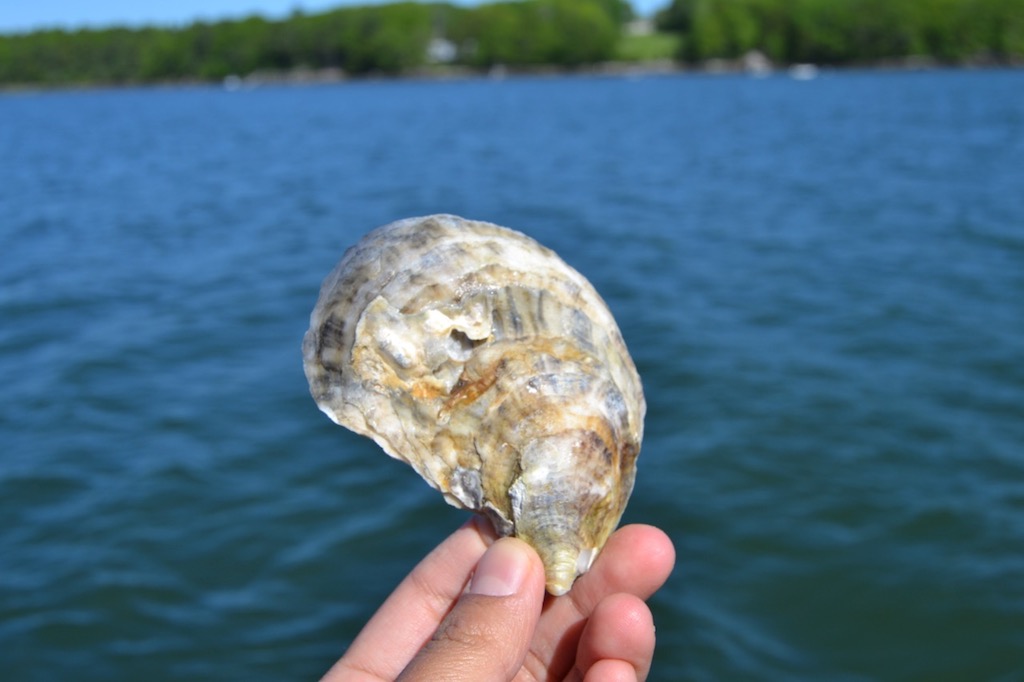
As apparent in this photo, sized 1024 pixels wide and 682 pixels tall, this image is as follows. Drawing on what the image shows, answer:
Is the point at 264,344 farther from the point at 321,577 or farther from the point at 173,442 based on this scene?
the point at 321,577

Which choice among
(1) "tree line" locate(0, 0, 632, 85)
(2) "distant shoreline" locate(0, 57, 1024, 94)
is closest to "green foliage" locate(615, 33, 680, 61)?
(2) "distant shoreline" locate(0, 57, 1024, 94)

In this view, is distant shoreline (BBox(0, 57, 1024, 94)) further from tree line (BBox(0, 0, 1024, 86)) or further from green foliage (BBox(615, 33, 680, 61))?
green foliage (BBox(615, 33, 680, 61))

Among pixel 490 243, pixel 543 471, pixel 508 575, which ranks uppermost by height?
pixel 490 243

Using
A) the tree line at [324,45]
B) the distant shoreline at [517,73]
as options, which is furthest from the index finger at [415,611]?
the tree line at [324,45]

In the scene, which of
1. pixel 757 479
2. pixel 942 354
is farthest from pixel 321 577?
pixel 942 354

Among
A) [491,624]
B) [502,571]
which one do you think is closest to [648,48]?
[502,571]

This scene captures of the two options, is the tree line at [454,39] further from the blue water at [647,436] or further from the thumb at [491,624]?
the thumb at [491,624]

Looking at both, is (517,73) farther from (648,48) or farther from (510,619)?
(510,619)
